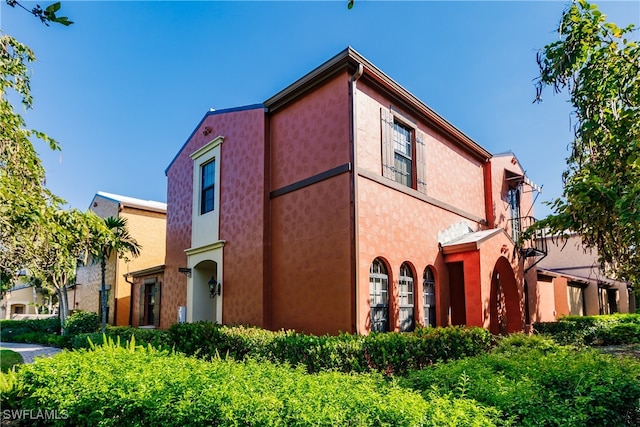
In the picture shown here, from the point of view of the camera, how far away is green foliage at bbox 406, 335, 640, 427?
3.74 metres

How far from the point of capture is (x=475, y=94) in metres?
11.4

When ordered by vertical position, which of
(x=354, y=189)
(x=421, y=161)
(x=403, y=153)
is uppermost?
(x=403, y=153)

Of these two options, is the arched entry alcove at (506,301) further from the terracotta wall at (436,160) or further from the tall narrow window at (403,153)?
the tall narrow window at (403,153)

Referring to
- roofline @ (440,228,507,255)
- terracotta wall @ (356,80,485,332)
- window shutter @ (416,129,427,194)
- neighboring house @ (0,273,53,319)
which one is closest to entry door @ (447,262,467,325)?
terracotta wall @ (356,80,485,332)

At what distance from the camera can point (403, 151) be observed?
1155 centimetres

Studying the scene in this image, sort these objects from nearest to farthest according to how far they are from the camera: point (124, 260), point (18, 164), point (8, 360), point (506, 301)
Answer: point (18, 164) < point (8, 360) < point (506, 301) < point (124, 260)

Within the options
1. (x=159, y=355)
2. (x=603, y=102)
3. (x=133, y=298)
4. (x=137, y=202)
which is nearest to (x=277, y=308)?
(x=159, y=355)

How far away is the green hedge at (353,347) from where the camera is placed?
7.21m

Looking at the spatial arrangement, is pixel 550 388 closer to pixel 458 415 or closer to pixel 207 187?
pixel 458 415

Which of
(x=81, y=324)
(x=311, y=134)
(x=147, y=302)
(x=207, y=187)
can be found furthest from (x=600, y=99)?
(x=81, y=324)

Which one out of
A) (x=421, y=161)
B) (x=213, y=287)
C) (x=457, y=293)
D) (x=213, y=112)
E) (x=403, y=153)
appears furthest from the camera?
(x=213, y=112)

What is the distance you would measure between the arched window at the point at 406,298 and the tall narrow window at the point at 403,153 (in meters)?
2.35

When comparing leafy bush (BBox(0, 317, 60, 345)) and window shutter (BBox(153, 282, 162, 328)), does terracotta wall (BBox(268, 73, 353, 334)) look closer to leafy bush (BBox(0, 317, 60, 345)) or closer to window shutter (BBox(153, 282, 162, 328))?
window shutter (BBox(153, 282, 162, 328))

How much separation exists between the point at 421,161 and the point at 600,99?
513cm
